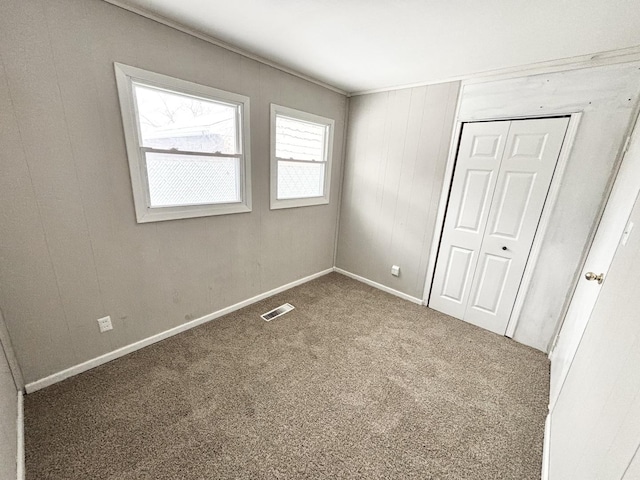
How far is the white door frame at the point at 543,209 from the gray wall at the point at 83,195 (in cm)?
193

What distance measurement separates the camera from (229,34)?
6.37 feet

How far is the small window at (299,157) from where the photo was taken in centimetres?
269

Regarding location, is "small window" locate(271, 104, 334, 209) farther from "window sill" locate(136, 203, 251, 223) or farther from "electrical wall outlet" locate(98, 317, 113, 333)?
"electrical wall outlet" locate(98, 317, 113, 333)

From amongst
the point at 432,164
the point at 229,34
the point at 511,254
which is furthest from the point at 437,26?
the point at 511,254

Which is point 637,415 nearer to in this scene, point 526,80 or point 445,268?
point 445,268

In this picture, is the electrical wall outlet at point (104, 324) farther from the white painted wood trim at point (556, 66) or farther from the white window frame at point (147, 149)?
the white painted wood trim at point (556, 66)

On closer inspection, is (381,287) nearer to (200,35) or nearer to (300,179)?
(300,179)

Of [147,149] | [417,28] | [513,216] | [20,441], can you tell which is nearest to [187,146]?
[147,149]

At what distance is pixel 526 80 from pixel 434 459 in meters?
2.84

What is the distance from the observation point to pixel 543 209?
218 cm

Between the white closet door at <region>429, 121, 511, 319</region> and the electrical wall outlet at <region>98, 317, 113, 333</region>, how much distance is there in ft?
9.95

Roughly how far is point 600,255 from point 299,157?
2.64 meters

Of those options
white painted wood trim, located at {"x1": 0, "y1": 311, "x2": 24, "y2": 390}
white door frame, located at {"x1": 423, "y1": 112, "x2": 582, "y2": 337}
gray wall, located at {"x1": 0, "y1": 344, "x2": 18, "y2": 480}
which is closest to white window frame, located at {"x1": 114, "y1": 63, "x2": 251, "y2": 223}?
white painted wood trim, located at {"x1": 0, "y1": 311, "x2": 24, "y2": 390}

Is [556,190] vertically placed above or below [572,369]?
above
